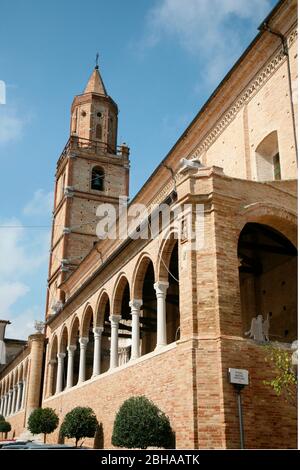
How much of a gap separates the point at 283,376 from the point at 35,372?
24.0 meters

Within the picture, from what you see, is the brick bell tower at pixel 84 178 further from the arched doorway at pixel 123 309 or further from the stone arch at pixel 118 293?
the stone arch at pixel 118 293

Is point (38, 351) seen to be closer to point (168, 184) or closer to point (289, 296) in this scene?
point (168, 184)

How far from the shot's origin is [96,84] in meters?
40.1

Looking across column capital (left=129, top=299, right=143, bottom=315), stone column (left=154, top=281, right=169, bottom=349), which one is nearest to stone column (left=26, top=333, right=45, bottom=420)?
column capital (left=129, top=299, right=143, bottom=315)

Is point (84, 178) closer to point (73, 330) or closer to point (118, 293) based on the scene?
point (73, 330)

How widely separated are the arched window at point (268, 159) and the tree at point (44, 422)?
13566 millimetres

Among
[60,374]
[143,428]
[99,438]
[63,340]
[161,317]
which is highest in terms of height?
[63,340]

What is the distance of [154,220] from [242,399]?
5.63 m

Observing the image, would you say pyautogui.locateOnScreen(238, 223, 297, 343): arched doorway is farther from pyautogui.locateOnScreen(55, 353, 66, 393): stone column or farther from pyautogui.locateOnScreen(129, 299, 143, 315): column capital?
pyautogui.locateOnScreen(55, 353, 66, 393): stone column

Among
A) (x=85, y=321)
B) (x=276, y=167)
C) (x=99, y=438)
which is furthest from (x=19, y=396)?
(x=276, y=167)

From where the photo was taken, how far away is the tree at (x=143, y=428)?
37.8 feet

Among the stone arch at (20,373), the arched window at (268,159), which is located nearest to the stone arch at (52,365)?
the stone arch at (20,373)

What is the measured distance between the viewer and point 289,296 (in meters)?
15.0
